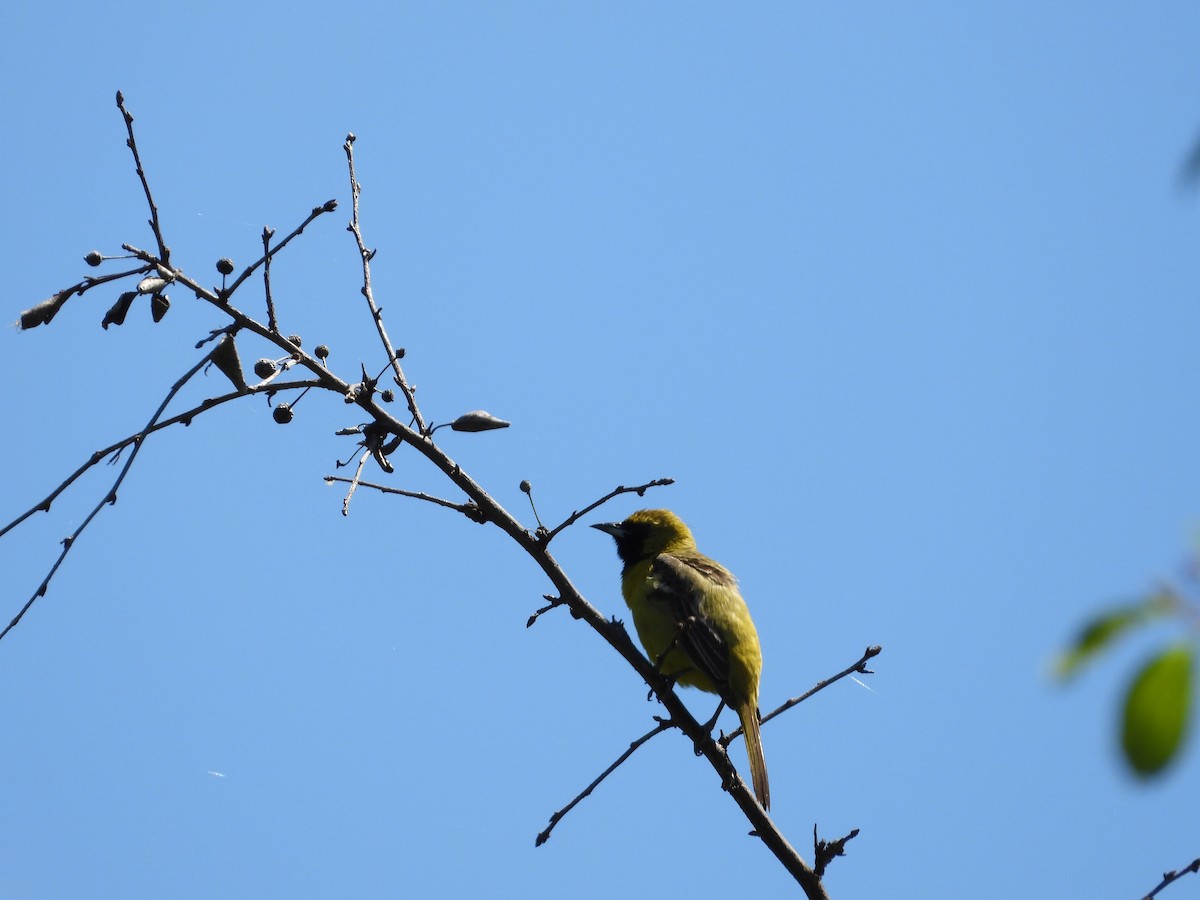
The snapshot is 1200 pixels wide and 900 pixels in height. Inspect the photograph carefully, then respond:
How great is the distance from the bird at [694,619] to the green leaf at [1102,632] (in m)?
4.15

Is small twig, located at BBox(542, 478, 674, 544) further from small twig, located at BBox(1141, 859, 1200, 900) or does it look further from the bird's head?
the bird's head

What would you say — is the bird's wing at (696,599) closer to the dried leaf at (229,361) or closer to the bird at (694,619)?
the bird at (694,619)

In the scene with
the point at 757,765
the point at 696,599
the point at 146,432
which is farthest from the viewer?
the point at 696,599

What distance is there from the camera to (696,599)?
6508 millimetres

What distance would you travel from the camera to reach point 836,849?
372 cm

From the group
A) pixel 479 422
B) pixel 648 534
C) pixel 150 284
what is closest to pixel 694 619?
pixel 648 534

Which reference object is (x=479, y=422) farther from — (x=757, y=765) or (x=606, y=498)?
(x=757, y=765)

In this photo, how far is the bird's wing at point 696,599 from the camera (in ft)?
19.7

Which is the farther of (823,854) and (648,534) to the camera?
(648,534)

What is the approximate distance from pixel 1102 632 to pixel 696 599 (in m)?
5.39

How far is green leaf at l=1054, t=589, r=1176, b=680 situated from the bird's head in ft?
21.7

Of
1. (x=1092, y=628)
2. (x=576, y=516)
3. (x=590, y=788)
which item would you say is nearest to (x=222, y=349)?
(x=576, y=516)

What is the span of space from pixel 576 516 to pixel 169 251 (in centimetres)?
140

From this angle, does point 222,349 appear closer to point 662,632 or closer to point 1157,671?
point 1157,671
